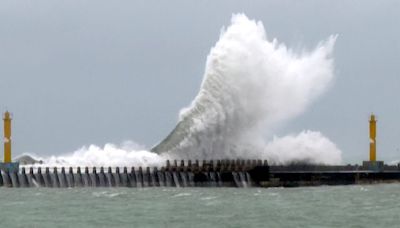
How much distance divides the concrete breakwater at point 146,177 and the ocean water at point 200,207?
2.21 metres

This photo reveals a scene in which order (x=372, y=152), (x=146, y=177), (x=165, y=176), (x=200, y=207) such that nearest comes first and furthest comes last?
(x=200, y=207), (x=146, y=177), (x=165, y=176), (x=372, y=152)

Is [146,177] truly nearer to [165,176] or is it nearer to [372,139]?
[165,176]

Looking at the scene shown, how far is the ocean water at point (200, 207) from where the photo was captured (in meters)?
61.8

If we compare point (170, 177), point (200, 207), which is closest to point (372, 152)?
point (170, 177)

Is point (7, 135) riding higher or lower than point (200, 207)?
higher

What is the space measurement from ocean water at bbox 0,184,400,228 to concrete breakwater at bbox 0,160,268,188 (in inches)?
86.9

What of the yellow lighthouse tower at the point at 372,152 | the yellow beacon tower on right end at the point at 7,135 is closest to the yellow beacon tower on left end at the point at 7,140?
the yellow beacon tower on right end at the point at 7,135

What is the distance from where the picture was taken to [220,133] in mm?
95125

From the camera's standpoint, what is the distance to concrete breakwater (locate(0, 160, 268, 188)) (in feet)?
283

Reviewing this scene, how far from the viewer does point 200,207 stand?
69.2 metres

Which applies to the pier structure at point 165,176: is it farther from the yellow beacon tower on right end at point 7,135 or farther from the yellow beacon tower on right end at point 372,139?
the yellow beacon tower on right end at point 372,139

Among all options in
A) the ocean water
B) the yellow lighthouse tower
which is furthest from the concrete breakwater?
the yellow lighthouse tower

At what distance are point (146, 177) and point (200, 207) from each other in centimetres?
1793

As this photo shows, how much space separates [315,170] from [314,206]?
2146 centimetres
